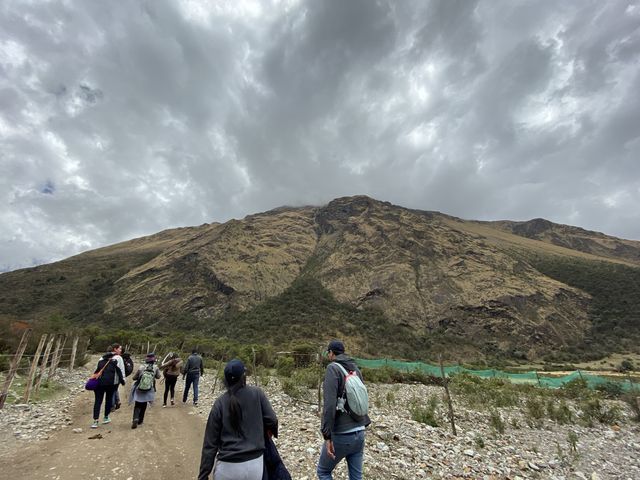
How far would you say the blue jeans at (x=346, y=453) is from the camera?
371 centimetres

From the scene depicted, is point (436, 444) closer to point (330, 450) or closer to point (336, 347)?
point (330, 450)

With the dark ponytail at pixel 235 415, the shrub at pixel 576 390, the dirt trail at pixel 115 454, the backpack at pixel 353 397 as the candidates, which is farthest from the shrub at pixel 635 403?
the dark ponytail at pixel 235 415

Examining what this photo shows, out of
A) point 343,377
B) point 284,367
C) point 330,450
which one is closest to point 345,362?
point 343,377

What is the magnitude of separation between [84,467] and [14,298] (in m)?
89.4

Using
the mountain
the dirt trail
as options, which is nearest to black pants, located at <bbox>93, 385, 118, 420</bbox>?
the dirt trail

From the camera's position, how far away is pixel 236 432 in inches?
117

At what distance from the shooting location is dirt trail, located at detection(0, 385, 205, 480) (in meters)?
5.39

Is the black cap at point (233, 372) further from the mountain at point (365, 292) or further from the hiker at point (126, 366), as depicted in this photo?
the mountain at point (365, 292)

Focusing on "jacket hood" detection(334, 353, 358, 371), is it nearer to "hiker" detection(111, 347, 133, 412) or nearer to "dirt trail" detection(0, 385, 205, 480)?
"dirt trail" detection(0, 385, 205, 480)

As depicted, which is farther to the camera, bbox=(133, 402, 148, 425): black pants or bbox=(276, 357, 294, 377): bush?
bbox=(276, 357, 294, 377): bush

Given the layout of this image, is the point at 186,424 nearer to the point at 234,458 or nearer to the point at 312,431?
the point at 312,431

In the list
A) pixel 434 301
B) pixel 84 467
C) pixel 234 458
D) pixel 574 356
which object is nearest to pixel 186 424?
pixel 84 467

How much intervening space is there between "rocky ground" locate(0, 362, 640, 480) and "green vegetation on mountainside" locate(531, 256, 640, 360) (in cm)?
5537

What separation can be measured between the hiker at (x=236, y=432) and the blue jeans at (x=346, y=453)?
1012mm
